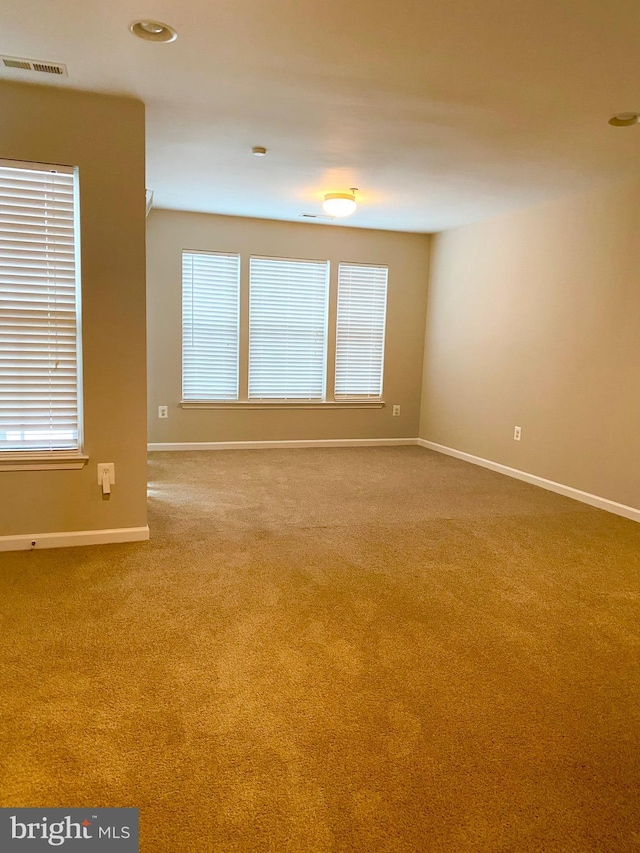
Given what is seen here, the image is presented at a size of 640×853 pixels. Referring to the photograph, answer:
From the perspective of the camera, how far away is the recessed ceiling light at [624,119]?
114 inches

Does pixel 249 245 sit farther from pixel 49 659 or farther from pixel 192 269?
pixel 49 659

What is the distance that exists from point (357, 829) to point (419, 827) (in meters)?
0.16

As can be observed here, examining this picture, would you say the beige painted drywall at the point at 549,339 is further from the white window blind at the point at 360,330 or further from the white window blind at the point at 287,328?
the white window blind at the point at 287,328

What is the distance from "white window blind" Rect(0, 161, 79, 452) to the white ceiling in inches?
20.9

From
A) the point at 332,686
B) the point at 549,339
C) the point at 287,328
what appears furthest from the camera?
the point at 287,328

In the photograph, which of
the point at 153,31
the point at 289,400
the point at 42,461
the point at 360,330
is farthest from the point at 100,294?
the point at 360,330

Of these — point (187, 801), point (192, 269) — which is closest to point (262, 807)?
point (187, 801)

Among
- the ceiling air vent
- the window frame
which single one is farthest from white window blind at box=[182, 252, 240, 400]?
the ceiling air vent

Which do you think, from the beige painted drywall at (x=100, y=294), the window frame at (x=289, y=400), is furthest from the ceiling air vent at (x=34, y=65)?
the window frame at (x=289, y=400)

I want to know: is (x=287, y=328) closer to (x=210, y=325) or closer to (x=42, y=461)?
(x=210, y=325)

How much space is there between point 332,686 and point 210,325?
461cm

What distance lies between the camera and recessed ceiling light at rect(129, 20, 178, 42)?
2.23 meters

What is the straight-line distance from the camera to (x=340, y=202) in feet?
15.3

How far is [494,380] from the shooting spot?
5.49 meters
